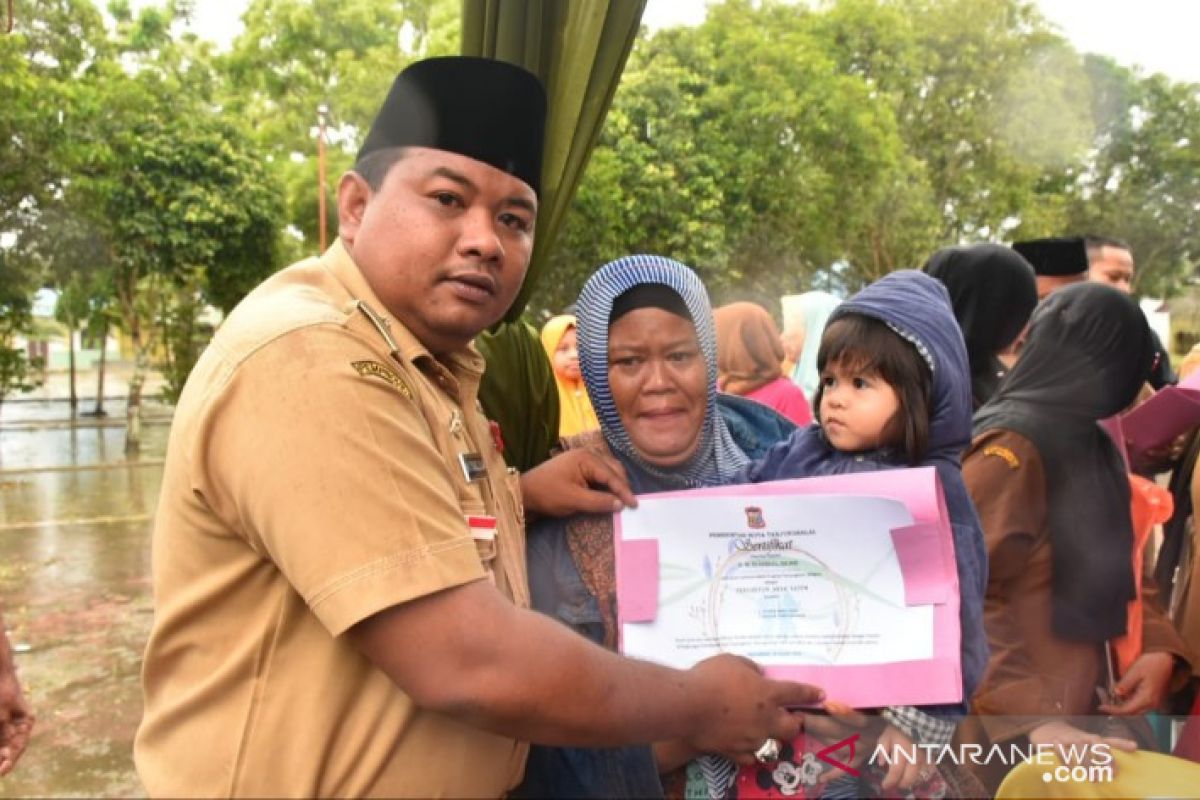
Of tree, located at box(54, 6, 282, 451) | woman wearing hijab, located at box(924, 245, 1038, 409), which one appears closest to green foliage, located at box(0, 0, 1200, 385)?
tree, located at box(54, 6, 282, 451)

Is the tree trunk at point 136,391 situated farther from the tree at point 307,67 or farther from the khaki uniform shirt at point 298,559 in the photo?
the khaki uniform shirt at point 298,559

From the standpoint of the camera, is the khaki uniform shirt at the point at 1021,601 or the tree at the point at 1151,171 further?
the tree at the point at 1151,171

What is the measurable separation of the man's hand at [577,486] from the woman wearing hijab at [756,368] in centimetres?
276

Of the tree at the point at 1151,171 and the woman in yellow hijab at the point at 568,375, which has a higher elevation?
the tree at the point at 1151,171

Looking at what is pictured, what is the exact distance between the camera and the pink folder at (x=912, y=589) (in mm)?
1551

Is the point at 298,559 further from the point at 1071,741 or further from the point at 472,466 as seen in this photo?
the point at 1071,741

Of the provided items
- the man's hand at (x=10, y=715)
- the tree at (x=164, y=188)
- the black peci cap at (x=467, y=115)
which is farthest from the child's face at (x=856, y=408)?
the tree at (x=164, y=188)

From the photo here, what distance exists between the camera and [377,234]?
4.84 feet

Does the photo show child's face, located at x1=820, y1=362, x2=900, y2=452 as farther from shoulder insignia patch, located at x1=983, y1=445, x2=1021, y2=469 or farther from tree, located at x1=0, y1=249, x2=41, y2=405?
tree, located at x1=0, y1=249, x2=41, y2=405

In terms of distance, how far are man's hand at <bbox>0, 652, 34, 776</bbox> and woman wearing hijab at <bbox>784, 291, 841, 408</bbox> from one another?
391 centimetres

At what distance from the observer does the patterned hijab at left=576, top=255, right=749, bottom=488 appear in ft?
6.31

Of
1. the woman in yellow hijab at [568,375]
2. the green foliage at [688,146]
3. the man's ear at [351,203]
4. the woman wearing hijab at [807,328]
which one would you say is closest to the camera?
the man's ear at [351,203]

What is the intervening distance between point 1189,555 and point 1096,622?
899 mm

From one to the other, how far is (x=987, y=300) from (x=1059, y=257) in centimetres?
125
